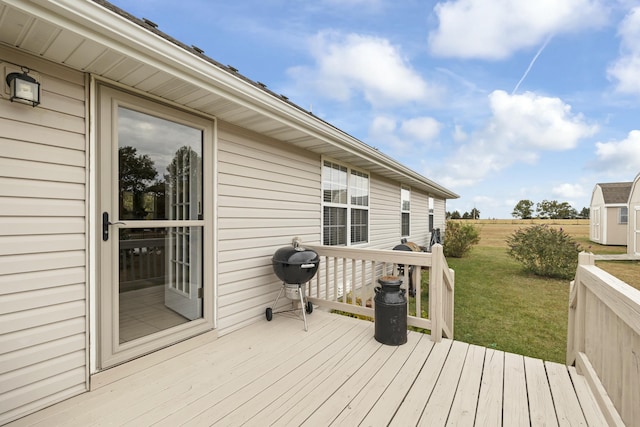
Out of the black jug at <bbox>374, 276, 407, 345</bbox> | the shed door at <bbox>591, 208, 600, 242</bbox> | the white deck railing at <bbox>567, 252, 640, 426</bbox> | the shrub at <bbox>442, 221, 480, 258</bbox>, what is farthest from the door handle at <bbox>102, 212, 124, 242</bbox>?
the shed door at <bbox>591, 208, 600, 242</bbox>

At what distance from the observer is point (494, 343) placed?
13.7ft

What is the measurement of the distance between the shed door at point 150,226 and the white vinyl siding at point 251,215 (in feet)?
0.78

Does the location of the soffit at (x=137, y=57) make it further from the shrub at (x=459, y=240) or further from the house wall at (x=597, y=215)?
the house wall at (x=597, y=215)

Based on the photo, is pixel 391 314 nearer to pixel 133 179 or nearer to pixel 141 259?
pixel 141 259

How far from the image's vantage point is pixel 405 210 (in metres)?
9.13

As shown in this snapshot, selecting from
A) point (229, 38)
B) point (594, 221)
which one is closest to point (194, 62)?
point (229, 38)

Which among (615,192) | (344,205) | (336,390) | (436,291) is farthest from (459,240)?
(336,390)

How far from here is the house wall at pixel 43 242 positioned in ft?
5.80

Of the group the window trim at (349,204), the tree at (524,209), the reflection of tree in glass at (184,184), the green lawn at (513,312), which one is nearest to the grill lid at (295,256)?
the reflection of tree in glass at (184,184)

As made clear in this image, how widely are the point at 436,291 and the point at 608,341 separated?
126 centimetres

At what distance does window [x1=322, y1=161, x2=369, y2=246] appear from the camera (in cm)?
513

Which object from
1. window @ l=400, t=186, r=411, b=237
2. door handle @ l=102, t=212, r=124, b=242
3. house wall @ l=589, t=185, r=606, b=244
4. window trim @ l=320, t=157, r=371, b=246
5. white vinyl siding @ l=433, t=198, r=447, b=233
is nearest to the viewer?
door handle @ l=102, t=212, r=124, b=242

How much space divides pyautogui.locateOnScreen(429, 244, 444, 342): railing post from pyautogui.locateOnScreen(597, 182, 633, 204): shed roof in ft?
60.1

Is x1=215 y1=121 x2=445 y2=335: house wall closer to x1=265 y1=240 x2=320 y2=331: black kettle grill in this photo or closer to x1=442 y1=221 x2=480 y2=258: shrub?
x1=265 y1=240 x2=320 y2=331: black kettle grill
